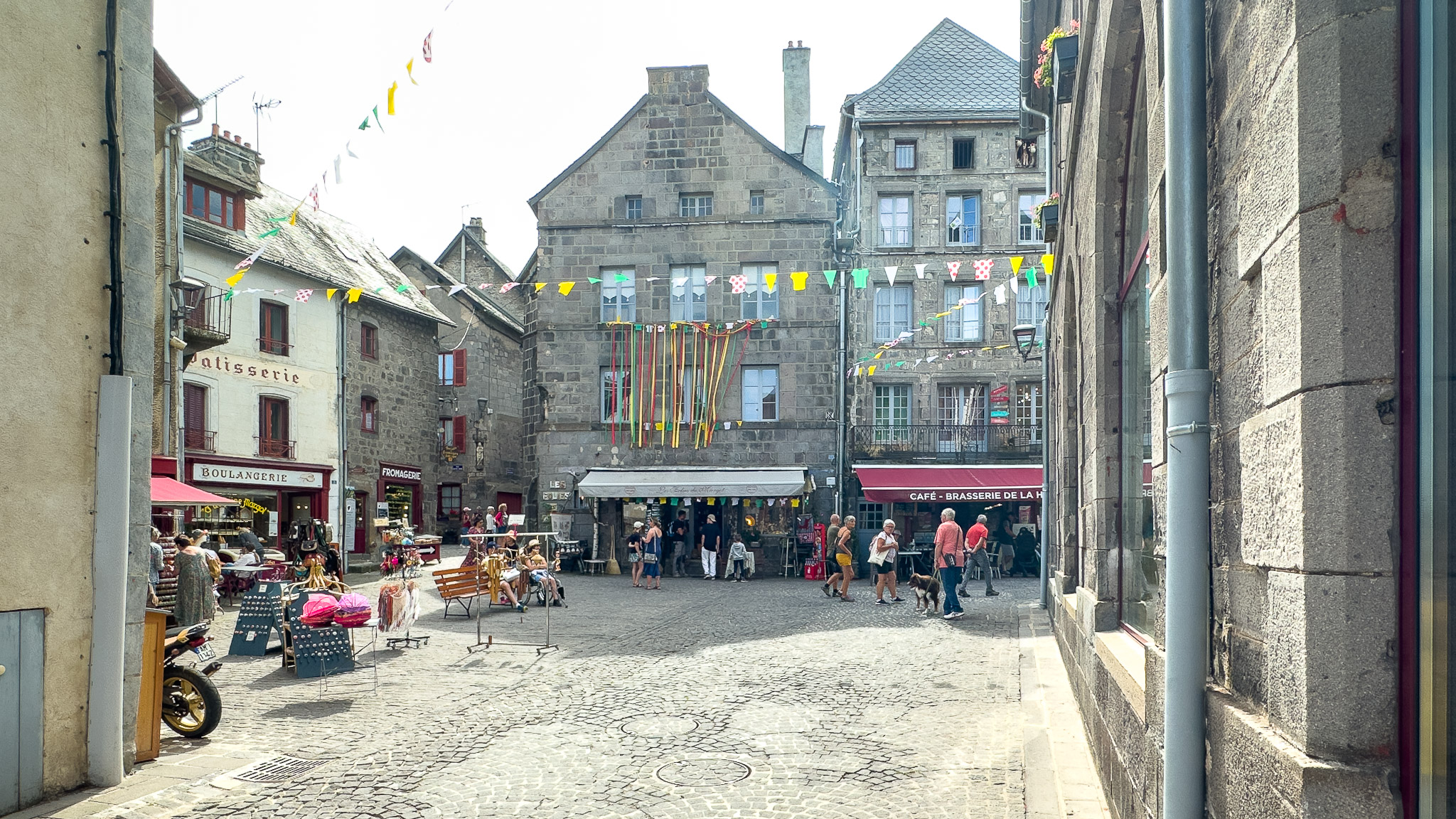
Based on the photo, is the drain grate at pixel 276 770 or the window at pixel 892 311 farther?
the window at pixel 892 311

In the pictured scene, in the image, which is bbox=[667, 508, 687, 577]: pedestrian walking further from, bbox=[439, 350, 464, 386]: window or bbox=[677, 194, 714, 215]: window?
bbox=[439, 350, 464, 386]: window

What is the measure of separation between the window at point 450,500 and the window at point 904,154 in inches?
692

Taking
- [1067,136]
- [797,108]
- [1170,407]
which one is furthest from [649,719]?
[797,108]

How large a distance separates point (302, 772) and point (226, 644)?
6.69 m

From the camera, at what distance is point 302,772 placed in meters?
6.46

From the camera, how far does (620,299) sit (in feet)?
84.1

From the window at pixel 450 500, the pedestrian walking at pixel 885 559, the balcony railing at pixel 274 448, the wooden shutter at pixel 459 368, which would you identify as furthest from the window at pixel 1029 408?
the window at pixel 450 500

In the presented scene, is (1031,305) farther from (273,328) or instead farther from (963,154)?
(273,328)

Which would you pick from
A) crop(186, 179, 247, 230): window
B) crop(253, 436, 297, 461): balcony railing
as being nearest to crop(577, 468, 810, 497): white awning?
crop(253, 436, 297, 461): balcony railing

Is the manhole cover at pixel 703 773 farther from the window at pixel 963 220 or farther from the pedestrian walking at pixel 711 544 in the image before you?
the window at pixel 963 220

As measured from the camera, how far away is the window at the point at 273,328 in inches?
1014

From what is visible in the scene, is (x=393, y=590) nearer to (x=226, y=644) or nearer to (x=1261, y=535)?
(x=226, y=644)

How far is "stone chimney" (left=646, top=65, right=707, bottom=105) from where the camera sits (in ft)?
84.3

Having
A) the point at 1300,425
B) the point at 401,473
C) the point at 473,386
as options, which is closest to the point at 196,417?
the point at 401,473
